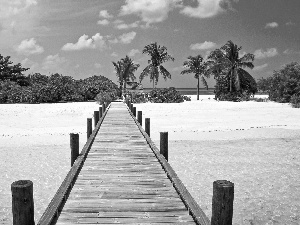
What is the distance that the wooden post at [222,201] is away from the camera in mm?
3684

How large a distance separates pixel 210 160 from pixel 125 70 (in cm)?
4147

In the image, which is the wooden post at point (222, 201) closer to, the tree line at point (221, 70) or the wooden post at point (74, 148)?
the wooden post at point (74, 148)

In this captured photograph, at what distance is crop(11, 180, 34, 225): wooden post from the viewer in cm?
387

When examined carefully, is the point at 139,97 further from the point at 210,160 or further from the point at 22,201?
the point at 22,201

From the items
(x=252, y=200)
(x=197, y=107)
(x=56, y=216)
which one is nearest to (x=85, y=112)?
(x=197, y=107)

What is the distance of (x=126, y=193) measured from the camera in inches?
237

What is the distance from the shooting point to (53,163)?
1188 cm

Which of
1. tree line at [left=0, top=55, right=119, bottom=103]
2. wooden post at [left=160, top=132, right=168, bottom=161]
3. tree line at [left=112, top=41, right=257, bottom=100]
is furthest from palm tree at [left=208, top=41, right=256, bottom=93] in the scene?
wooden post at [left=160, top=132, right=168, bottom=161]

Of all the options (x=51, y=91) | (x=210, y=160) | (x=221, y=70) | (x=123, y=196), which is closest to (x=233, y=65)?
(x=221, y=70)

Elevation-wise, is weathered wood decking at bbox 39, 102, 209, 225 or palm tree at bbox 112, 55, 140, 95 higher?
palm tree at bbox 112, 55, 140, 95

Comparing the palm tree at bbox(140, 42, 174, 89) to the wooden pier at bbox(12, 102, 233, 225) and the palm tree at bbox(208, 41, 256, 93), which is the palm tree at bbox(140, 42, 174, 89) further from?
the wooden pier at bbox(12, 102, 233, 225)

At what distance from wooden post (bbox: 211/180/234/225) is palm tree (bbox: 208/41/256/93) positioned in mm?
44061

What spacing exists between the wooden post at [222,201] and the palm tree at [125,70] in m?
49.5

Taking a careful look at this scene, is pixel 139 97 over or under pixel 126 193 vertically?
over
